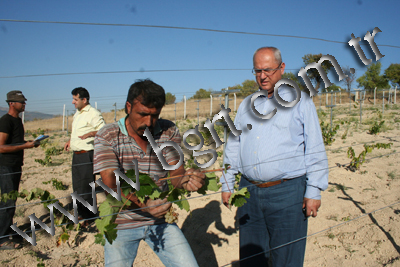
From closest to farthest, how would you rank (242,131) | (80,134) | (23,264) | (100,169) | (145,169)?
(100,169)
(145,169)
(242,131)
(23,264)
(80,134)

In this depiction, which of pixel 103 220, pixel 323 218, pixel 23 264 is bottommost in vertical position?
pixel 23 264

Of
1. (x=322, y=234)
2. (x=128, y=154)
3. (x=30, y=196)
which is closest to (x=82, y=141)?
(x=30, y=196)

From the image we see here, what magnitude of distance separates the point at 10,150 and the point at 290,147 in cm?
296

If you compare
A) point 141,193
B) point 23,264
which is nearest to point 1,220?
point 23,264

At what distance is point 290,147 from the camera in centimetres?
192

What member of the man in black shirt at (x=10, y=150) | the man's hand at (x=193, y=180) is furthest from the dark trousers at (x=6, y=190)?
the man's hand at (x=193, y=180)

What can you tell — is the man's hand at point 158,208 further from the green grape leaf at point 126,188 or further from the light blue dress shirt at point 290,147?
the light blue dress shirt at point 290,147

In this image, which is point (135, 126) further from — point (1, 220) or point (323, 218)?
point (323, 218)

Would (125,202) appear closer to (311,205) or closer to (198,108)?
(311,205)

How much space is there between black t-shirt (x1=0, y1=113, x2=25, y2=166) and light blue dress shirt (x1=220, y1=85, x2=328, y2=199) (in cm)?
273

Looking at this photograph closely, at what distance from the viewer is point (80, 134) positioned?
147 inches

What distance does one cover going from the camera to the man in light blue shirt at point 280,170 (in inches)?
74.8

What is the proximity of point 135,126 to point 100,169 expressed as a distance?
312mm

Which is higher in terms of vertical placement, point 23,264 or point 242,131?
point 242,131
